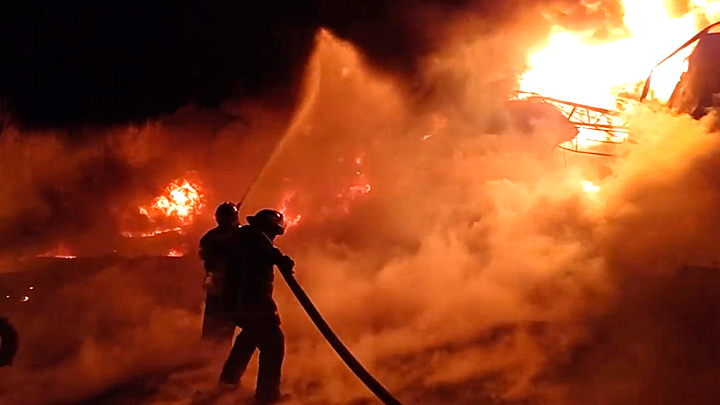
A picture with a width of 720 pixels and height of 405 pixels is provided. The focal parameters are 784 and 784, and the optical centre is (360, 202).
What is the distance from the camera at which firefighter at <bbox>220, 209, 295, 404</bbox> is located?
275 inches

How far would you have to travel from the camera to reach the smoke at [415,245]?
777cm

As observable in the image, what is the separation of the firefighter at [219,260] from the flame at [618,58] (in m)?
6.92

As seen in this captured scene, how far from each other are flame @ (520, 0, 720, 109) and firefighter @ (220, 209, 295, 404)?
279 inches

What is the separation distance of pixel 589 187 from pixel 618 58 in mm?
2323

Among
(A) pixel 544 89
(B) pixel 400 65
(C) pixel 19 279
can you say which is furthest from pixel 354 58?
(C) pixel 19 279

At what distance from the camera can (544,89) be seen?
14594mm

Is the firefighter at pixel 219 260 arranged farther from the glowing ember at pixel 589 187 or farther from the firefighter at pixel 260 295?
the glowing ember at pixel 589 187

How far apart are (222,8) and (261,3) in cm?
56

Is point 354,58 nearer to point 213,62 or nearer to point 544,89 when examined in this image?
point 213,62

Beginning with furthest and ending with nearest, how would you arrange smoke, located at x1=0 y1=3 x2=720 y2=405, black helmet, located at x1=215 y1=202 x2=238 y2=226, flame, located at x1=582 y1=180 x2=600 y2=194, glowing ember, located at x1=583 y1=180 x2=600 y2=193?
glowing ember, located at x1=583 y1=180 x2=600 y2=193 < flame, located at x1=582 y1=180 x2=600 y2=194 < smoke, located at x1=0 y1=3 x2=720 y2=405 < black helmet, located at x1=215 y1=202 x2=238 y2=226

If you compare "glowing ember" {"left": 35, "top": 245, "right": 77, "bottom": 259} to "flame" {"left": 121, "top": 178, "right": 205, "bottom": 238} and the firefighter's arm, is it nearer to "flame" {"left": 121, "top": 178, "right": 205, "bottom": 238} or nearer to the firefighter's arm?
"flame" {"left": 121, "top": 178, "right": 205, "bottom": 238}

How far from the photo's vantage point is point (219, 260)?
739 centimetres

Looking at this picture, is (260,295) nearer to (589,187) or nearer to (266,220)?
(266,220)

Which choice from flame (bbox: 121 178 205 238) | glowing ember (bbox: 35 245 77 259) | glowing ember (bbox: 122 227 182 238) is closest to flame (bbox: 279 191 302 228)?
flame (bbox: 121 178 205 238)
